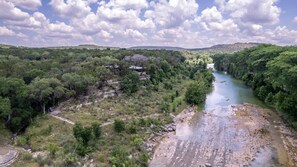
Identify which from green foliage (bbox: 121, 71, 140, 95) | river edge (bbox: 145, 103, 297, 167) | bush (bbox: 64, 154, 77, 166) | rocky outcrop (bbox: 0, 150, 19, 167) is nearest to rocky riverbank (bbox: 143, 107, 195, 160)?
river edge (bbox: 145, 103, 297, 167)

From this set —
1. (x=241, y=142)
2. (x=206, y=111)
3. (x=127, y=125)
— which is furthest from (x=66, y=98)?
(x=241, y=142)

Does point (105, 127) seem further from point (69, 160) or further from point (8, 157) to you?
point (8, 157)

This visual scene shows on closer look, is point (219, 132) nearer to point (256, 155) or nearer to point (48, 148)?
point (256, 155)

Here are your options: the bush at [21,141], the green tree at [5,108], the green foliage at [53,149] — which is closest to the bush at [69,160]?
the green foliage at [53,149]

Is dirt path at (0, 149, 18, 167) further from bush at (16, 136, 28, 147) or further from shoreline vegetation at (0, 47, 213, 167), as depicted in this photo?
bush at (16, 136, 28, 147)

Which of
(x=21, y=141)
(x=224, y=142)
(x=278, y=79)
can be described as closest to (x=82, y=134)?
(x=21, y=141)

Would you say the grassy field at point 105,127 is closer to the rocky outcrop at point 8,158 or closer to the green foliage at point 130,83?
the rocky outcrop at point 8,158

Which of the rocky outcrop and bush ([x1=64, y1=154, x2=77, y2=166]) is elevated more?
bush ([x1=64, y1=154, x2=77, y2=166])
